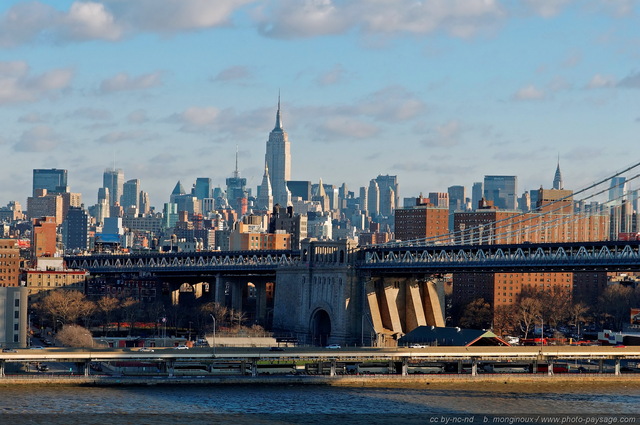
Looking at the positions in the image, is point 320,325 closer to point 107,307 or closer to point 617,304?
point 107,307

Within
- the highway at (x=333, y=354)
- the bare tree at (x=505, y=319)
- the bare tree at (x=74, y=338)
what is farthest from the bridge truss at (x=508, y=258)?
the bare tree at (x=505, y=319)

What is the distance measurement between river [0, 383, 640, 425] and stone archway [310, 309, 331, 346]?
40253 mm

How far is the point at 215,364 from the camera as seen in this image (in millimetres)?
94312

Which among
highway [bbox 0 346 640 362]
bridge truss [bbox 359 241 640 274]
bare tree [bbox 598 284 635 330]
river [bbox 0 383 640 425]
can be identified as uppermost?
bridge truss [bbox 359 241 640 274]

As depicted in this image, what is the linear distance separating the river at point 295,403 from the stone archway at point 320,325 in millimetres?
40253

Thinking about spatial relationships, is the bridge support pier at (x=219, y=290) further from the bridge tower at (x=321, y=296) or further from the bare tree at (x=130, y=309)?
the bridge tower at (x=321, y=296)

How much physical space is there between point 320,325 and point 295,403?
52.6 metres

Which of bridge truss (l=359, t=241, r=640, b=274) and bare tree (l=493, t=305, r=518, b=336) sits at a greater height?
bridge truss (l=359, t=241, r=640, b=274)

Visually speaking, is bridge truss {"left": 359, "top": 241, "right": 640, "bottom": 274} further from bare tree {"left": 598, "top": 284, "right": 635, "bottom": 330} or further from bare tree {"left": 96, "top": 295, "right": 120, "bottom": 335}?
bare tree {"left": 598, "top": 284, "right": 635, "bottom": 330}

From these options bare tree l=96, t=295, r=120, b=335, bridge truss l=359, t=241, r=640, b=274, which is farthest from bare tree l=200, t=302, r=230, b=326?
bridge truss l=359, t=241, r=640, b=274

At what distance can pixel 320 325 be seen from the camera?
13662 centimetres

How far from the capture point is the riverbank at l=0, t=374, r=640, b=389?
90.2 m

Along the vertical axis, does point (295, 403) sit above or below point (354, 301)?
below

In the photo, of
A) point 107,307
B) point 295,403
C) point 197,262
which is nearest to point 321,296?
point 107,307
